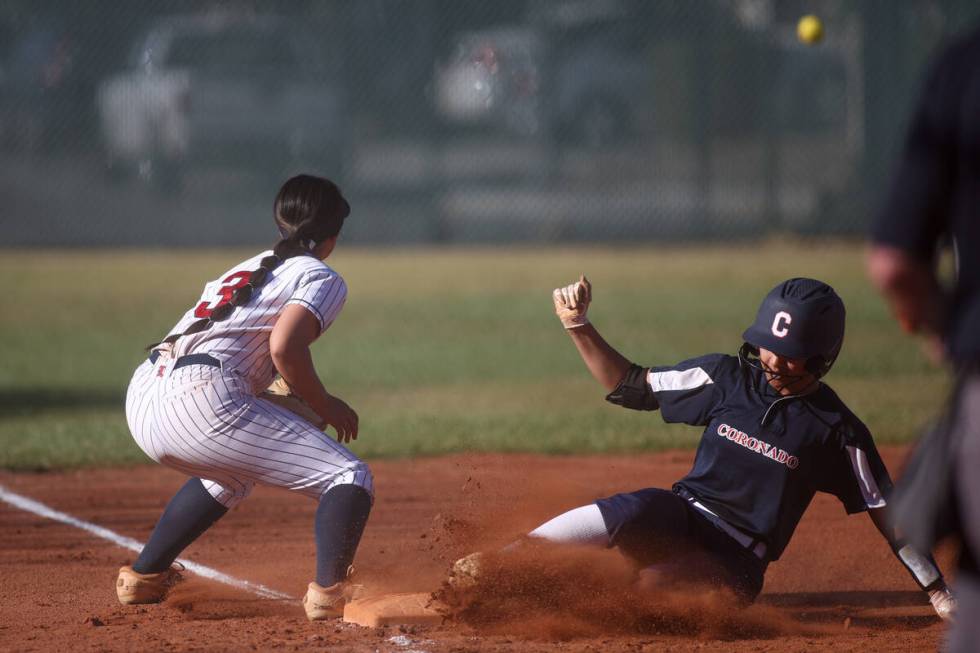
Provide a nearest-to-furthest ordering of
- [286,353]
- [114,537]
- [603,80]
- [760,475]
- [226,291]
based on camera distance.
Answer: [286,353] → [760,475] → [226,291] → [114,537] → [603,80]

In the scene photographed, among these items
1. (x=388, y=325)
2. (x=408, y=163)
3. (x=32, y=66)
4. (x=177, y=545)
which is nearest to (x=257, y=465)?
(x=177, y=545)

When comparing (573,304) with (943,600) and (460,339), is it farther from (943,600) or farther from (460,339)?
(460,339)

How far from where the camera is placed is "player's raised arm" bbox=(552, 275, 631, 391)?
12.8 ft

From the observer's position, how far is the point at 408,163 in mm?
16156

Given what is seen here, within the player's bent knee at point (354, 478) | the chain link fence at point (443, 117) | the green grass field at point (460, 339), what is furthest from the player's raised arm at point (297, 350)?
the chain link fence at point (443, 117)

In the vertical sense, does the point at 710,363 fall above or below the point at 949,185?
below

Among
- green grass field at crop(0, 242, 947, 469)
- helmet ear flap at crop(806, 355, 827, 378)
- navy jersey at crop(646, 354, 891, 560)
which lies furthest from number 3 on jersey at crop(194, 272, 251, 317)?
green grass field at crop(0, 242, 947, 469)

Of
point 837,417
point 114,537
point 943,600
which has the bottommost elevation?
point 114,537

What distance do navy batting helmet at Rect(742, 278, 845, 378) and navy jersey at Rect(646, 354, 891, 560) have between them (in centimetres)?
14

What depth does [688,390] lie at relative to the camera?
3.96 m

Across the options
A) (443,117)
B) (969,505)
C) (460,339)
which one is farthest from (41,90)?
(969,505)

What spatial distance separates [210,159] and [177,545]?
12.6 metres

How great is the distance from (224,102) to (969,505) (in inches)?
593

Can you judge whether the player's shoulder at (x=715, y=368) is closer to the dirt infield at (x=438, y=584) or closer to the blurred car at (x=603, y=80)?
the dirt infield at (x=438, y=584)
